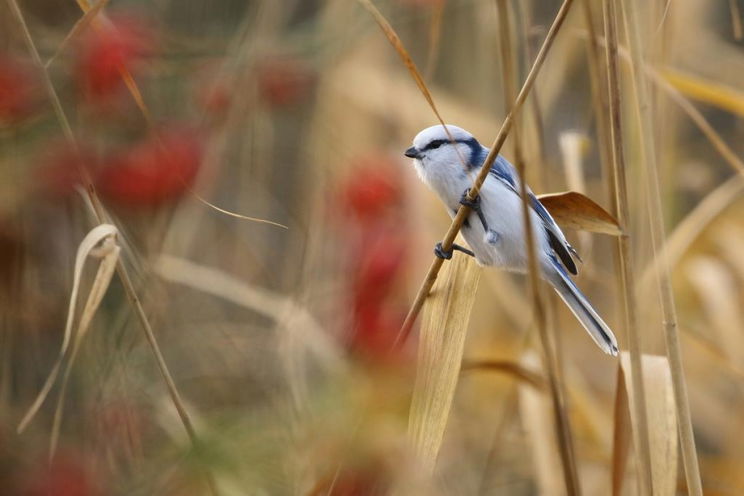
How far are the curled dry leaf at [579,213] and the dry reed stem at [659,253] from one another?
0.29 feet

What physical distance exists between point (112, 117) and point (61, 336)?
359mm

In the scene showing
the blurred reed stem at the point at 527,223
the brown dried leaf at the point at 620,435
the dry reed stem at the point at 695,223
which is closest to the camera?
the blurred reed stem at the point at 527,223

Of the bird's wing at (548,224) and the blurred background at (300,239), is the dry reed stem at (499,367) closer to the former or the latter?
the blurred background at (300,239)

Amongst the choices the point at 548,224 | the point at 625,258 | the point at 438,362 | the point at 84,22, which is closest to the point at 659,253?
the point at 625,258

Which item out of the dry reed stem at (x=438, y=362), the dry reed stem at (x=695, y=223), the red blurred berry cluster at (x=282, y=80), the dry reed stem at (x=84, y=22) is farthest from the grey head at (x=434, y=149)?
the dry reed stem at (x=84, y=22)

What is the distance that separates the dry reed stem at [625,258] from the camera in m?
1.08

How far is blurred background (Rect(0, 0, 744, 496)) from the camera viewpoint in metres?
0.95

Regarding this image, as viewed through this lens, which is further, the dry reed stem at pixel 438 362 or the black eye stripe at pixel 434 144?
the black eye stripe at pixel 434 144

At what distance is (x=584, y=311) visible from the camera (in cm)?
156

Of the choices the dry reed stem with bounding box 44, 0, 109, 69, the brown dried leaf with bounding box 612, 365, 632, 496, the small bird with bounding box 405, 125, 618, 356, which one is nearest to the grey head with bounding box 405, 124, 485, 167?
the small bird with bounding box 405, 125, 618, 356

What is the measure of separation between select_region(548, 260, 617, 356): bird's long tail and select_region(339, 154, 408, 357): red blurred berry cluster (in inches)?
20.2

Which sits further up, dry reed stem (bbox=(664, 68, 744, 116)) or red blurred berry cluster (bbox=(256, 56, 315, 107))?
red blurred berry cluster (bbox=(256, 56, 315, 107))

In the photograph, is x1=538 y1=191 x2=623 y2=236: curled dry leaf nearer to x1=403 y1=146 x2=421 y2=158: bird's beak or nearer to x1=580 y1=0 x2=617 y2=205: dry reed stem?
x1=580 y1=0 x2=617 y2=205: dry reed stem

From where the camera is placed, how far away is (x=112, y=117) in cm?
113
